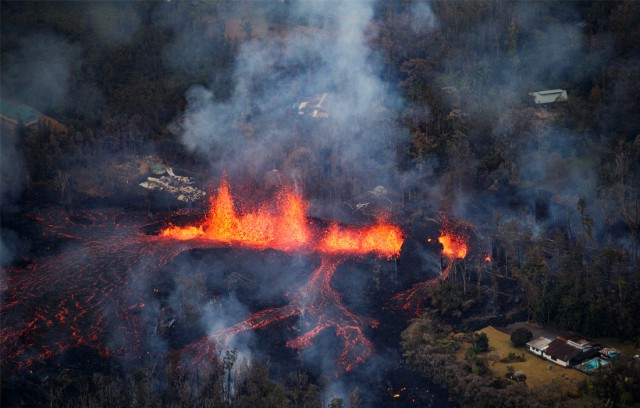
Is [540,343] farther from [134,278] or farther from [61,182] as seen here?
[61,182]

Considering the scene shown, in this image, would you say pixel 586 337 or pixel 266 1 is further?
pixel 266 1

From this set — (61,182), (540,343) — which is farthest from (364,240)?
(61,182)

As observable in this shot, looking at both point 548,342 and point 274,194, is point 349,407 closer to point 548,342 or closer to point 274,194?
point 548,342

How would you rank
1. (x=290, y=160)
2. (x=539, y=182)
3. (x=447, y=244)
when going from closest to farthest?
(x=447, y=244) < (x=539, y=182) < (x=290, y=160)

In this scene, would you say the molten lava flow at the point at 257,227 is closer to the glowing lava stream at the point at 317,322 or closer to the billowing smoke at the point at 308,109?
the billowing smoke at the point at 308,109

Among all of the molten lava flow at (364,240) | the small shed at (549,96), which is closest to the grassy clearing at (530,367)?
the molten lava flow at (364,240)

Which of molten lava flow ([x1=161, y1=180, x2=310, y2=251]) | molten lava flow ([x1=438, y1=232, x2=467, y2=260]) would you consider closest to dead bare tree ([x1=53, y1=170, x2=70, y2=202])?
molten lava flow ([x1=161, y1=180, x2=310, y2=251])

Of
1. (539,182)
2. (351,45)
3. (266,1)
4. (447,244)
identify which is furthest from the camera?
(266,1)

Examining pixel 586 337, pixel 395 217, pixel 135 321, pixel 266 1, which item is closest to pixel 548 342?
pixel 586 337
